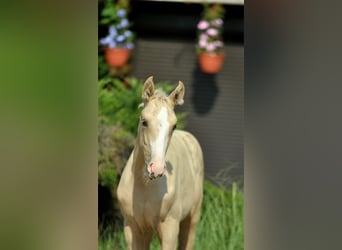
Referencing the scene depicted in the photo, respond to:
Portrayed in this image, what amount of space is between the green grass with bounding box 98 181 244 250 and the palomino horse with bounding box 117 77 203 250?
20 cm

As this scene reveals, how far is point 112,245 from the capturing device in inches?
59.1

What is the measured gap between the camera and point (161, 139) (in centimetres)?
119

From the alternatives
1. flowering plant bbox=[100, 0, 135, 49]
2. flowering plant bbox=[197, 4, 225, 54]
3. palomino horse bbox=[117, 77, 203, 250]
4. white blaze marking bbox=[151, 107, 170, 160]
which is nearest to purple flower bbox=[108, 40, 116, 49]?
flowering plant bbox=[100, 0, 135, 49]

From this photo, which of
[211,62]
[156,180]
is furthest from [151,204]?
[211,62]

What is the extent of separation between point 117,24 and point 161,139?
498mm

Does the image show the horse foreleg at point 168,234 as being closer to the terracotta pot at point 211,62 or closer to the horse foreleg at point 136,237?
the horse foreleg at point 136,237

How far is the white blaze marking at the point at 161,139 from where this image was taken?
3.89 feet

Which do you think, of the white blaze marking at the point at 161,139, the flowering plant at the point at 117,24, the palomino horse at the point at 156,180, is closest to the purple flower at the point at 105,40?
the flowering plant at the point at 117,24

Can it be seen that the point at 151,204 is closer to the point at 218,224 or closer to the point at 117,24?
the point at 218,224

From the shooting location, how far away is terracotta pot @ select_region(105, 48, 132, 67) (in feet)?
5.29
